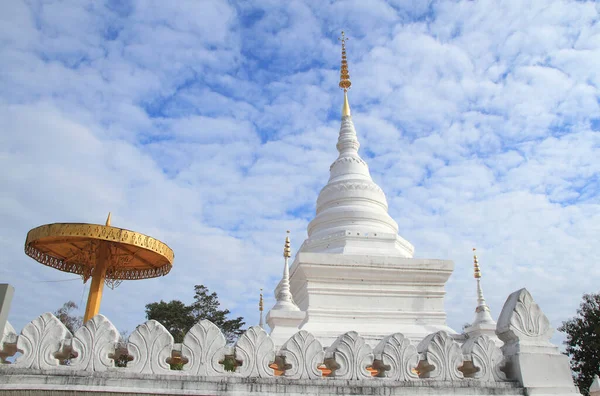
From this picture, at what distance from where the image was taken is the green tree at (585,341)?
25703 mm

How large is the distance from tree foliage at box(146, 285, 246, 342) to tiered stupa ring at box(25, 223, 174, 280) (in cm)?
2065

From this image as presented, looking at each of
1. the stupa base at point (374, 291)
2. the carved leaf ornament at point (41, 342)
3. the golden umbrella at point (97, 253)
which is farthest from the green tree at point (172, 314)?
the carved leaf ornament at point (41, 342)

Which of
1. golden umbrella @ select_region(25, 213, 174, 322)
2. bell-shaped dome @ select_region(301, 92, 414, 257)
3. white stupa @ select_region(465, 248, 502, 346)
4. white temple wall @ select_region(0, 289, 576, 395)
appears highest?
bell-shaped dome @ select_region(301, 92, 414, 257)

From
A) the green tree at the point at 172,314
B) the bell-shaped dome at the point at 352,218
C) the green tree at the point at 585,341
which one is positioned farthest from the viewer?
the green tree at the point at 172,314

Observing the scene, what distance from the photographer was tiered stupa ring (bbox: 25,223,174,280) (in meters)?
15.2

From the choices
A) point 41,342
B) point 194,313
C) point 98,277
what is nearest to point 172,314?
point 194,313

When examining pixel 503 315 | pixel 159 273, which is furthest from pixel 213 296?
pixel 503 315

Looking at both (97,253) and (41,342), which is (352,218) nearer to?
(97,253)

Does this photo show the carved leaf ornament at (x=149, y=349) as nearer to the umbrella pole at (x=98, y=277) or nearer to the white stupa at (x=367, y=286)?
the white stupa at (x=367, y=286)

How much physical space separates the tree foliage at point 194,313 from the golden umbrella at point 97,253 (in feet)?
67.8

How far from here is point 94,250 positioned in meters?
17.5

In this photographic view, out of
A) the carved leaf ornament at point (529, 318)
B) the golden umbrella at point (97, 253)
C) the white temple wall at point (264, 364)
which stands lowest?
the white temple wall at point (264, 364)

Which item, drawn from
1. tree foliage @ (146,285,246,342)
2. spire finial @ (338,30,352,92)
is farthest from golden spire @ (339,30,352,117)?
tree foliage @ (146,285,246,342)

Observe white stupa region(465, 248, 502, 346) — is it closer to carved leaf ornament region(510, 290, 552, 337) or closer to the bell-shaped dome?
the bell-shaped dome
